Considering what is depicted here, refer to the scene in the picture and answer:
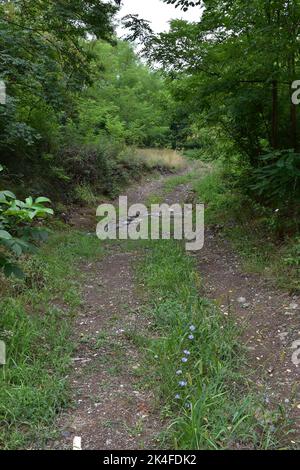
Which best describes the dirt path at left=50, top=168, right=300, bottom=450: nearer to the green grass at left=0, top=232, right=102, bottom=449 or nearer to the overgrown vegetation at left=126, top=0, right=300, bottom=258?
the green grass at left=0, top=232, right=102, bottom=449

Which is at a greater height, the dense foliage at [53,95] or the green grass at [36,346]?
the dense foliage at [53,95]

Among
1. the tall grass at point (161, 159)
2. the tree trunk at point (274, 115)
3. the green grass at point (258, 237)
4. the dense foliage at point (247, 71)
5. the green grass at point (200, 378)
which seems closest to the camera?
the green grass at point (200, 378)

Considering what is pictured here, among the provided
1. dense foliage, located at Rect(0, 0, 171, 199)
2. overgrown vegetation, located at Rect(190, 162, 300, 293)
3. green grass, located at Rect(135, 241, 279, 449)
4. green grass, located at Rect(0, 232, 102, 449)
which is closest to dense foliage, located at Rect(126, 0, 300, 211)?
overgrown vegetation, located at Rect(190, 162, 300, 293)

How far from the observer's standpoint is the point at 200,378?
3105 millimetres

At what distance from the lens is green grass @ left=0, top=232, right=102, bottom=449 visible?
2762 millimetres

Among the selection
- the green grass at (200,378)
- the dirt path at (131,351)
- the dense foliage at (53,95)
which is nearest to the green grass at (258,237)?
the dirt path at (131,351)

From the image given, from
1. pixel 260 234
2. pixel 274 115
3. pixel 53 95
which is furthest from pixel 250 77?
pixel 53 95

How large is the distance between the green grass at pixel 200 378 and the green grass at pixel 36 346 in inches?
31.9

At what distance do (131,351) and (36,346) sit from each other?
2.91ft

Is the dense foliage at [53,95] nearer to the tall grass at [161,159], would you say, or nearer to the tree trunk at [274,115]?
the tree trunk at [274,115]

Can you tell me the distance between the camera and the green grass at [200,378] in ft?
8.45

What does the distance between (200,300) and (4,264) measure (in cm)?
234

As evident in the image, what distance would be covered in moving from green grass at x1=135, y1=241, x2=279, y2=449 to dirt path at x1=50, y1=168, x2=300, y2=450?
0.14 m
